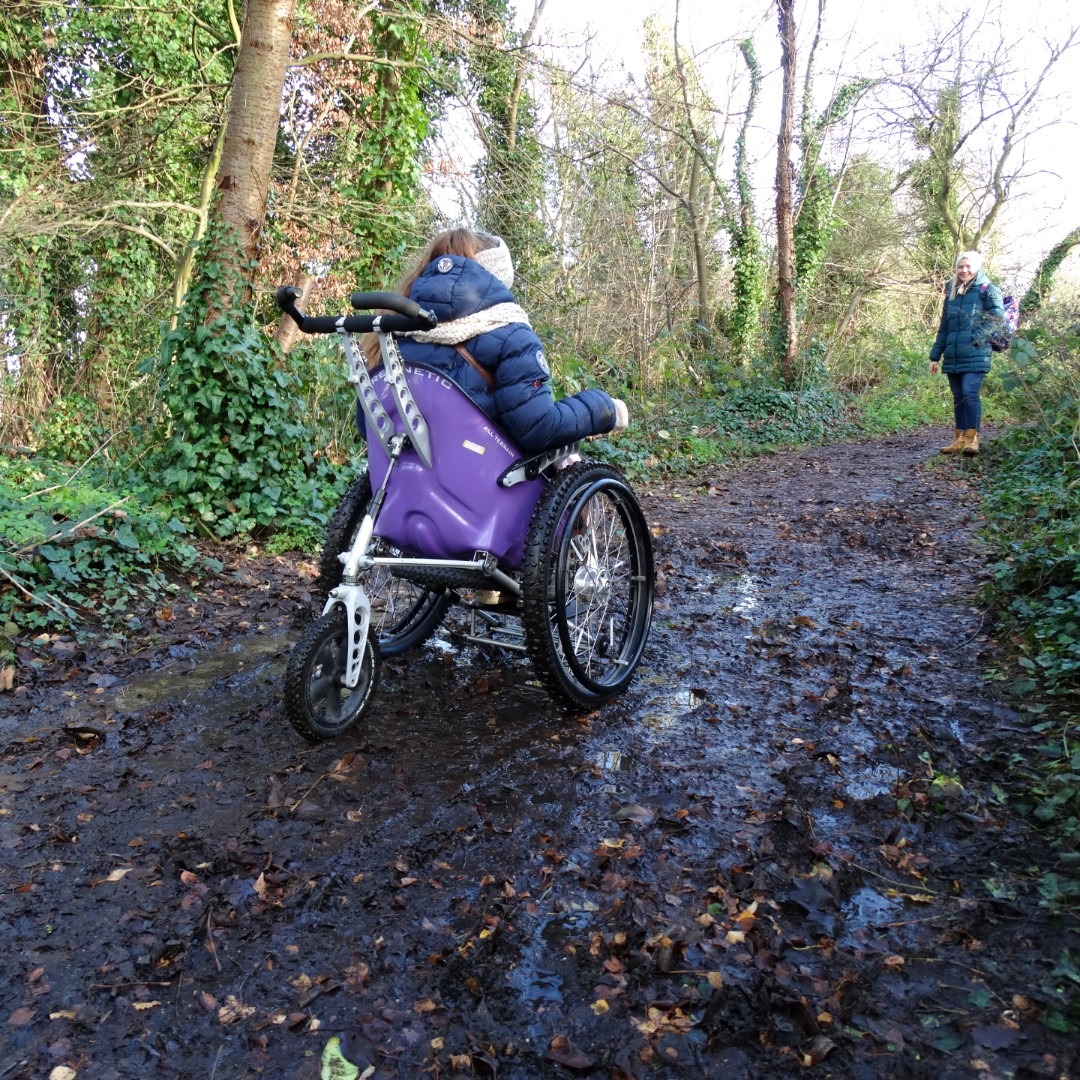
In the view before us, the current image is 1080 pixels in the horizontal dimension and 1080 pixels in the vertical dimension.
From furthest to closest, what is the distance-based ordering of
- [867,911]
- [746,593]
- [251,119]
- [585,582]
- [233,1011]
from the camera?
[251,119] → [746,593] → [585,582] → [867,911] → [233,1011]

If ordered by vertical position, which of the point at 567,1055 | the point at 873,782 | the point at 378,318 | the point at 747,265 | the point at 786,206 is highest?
the point at 786,206

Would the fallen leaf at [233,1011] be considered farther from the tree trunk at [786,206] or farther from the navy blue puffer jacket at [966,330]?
the tree trunk at [786,206]

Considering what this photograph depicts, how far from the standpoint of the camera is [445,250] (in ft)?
9.45

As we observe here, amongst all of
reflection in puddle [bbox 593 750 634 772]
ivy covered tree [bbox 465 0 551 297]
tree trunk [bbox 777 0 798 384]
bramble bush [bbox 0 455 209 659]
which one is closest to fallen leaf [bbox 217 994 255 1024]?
reflection in puddle [bbox 593 750 634 772]

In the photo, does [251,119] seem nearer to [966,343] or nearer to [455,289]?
[455,289]

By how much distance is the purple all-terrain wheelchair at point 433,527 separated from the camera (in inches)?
102

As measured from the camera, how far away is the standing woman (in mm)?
7691

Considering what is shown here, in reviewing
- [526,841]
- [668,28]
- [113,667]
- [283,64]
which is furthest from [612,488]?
[668,28]

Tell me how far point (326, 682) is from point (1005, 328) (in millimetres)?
6139

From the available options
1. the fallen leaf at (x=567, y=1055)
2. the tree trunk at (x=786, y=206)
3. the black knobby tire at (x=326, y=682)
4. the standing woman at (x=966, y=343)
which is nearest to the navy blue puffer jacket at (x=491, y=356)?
the black knobby tire at (x=326, y=682)

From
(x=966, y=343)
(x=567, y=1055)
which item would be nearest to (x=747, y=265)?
(x=966, y=343)

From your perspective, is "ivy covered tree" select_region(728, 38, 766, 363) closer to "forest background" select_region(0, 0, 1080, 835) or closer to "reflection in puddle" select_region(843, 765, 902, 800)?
"forest background" select_region(0, 0, 1080, 835)

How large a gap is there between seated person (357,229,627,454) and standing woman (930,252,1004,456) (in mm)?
6147

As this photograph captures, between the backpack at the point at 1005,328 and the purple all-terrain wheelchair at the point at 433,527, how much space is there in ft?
14.5
